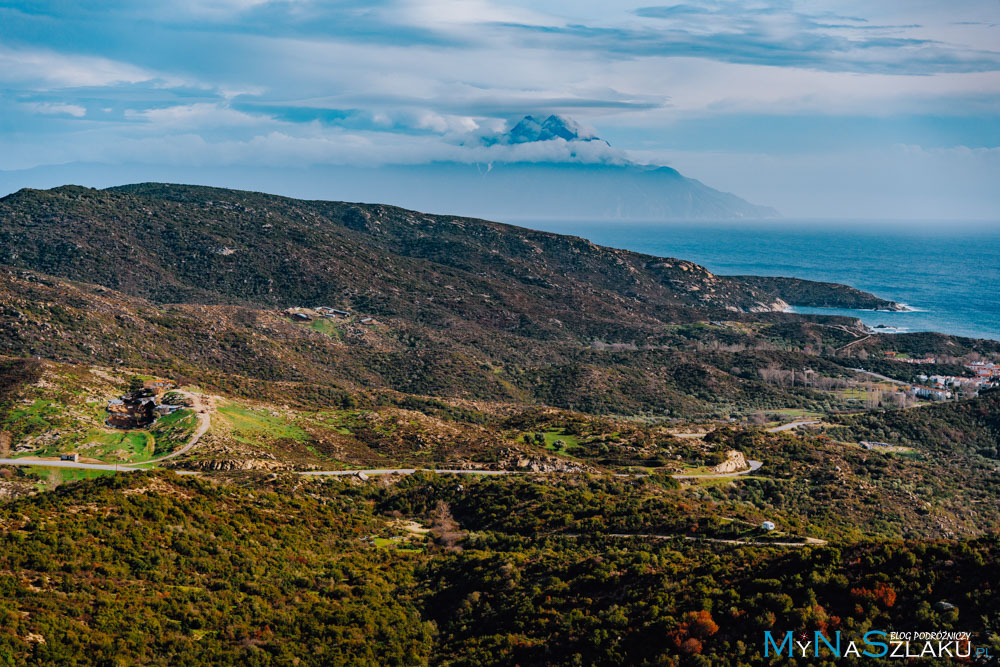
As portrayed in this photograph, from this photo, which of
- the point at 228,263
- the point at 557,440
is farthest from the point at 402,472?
the point at 228,263

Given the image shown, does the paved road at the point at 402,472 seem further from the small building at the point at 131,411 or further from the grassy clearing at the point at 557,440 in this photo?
the small building at the point at 131,411

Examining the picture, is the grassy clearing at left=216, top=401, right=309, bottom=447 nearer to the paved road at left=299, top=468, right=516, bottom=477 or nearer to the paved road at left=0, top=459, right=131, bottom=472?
the paved road at left=299, top=468, right=516, bottom=477

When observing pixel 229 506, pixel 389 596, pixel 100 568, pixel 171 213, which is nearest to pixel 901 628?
pixel 389 596

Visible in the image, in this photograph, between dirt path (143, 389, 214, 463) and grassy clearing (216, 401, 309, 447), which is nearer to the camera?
dirt path (143, 389, 214, 463)

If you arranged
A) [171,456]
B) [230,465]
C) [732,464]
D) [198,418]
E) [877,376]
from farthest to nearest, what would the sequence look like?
[877,376] < [732,464] < [198,418] < [171,456] < [230,465]

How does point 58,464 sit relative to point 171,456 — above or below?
above


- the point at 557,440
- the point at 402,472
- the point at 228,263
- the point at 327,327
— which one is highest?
the point at 228,263

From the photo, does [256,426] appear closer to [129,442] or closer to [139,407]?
[139,407]

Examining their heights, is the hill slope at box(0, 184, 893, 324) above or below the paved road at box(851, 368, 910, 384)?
above

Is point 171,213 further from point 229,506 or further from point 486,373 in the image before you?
point 229,506

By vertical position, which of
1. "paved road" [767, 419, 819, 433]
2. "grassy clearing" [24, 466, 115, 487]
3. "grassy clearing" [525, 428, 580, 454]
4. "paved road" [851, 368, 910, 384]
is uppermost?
"grassy clearing" [24, 466, 115, 487]

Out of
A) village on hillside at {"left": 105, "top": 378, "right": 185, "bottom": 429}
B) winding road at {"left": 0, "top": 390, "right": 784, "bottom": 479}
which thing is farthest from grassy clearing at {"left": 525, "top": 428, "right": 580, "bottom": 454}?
village on hillside at {"left": 105, "top": 378, "right": 185, "bottom": 429}

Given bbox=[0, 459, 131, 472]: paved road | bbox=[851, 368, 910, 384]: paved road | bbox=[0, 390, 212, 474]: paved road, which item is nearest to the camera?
bbox=[0, 459, 131, 472]: paved road
